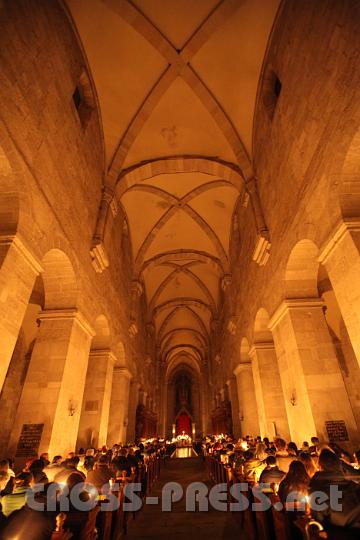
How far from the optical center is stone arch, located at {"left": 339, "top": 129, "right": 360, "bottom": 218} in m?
5.24

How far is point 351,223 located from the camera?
518cm

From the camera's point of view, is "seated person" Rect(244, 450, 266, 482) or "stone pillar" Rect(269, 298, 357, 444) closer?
"seated person" Rect(244, 450, 266, 482)

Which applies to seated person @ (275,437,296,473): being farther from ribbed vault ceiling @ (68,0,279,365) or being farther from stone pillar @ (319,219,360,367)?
ribbed vault ceiling @ (68,0,279,365)

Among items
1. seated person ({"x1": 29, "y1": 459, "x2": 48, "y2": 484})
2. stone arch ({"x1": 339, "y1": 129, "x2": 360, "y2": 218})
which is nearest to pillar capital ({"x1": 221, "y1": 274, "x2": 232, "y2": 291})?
stone arch ({"x1": 339, "y1": 129, "x2": 360, "y2": 218})

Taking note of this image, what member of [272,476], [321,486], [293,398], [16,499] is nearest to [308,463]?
[272,476]

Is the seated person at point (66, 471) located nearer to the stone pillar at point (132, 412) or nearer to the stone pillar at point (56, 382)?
the stone pillar at point (56, 382)

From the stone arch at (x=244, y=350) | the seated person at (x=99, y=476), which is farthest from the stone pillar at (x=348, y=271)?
the stone arch at (x=244, y=350)

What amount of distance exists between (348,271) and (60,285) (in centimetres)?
684

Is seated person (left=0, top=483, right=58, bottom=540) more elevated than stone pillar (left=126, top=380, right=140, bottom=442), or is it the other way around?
stone pillar (left=126, top=380, right=140, bottom=442)

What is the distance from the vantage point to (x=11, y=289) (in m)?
5.27

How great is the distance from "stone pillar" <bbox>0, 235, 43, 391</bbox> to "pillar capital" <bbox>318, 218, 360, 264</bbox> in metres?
5.55

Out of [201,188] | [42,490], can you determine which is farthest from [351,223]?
[201,188]

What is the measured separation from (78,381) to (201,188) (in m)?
9.78

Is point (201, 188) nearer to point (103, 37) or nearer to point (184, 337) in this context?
point (103, 37)
